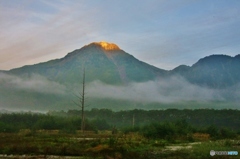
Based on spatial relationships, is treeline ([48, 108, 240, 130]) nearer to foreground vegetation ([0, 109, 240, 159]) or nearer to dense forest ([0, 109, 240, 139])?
dense forest ([0, 109, 240, 139])

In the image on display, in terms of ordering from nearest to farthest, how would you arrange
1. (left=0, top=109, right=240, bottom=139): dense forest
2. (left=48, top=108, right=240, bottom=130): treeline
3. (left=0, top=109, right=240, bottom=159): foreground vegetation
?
(left=0, top=109, right=240, bottom=159): foreground vegetation < (left=0, top=109, right=240, bottom=139): dense forest < (left=48, top=108, right=240, bottom=130): treeline

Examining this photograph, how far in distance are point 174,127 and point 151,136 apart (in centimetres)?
469

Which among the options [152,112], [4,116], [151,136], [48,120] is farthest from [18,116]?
[152,112]

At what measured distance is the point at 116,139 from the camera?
37.8m

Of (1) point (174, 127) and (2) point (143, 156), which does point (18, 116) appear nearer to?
(1) point (174, 127)

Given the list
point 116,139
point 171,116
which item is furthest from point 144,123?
point 116,139

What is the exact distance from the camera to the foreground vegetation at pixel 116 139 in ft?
85.3

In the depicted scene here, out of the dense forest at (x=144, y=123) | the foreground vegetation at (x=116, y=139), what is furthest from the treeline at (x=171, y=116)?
the foreground vegetation at (x=116, y=139)

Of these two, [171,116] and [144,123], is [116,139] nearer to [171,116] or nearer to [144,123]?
[144,123]

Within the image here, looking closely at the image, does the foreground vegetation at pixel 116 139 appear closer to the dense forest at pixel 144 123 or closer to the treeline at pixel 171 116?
the dense forest at pixel 144 123

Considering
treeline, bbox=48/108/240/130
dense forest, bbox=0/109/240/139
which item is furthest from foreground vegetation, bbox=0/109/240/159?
treeline, bbox=48/108/240/130

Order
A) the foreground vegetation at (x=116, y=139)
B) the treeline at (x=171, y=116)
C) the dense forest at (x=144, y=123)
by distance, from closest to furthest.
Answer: the foreground vegetation at (x=116, y=139)
the dense forest at (x=144, y=123)
the treeline at (x=171, y=116)

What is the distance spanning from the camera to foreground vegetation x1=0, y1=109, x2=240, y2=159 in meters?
26.0

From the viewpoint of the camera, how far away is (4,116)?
3292 inches
